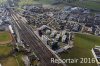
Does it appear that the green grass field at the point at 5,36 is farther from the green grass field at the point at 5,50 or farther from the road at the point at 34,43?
the green grass field at the point at 5,50

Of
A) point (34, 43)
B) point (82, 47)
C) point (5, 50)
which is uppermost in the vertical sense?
point (5, 50)

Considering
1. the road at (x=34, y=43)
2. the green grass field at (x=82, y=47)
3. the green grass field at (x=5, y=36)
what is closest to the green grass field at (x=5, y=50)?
the green grass field at (x=5, y=36)

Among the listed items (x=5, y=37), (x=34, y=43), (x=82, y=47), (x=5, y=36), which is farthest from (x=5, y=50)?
(x=82, y=47)

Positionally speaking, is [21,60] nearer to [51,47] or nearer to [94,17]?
[51,47]

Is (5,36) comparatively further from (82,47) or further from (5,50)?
(82,47)

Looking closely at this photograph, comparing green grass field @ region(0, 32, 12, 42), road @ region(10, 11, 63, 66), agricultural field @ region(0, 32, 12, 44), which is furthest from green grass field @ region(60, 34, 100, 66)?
green grass field @ region(0, 32, 12, 42)
